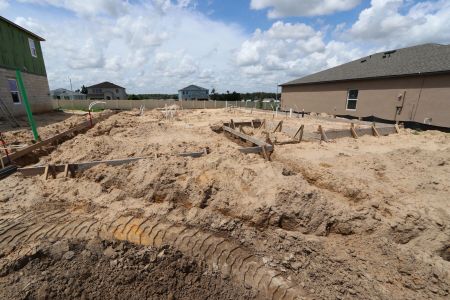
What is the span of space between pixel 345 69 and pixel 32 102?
933 inches

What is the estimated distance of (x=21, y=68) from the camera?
1568 centimetres

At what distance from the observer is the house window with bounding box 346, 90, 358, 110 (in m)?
16.2

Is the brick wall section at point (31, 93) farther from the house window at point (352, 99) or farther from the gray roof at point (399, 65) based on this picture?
the house window at point (352, 99)

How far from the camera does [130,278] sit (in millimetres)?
2717

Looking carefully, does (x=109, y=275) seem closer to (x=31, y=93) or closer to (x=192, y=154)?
(x=192, y=154)

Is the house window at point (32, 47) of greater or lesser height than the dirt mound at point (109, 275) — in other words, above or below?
above

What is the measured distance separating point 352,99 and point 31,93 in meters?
22.8

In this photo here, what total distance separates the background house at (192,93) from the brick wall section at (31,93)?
4884 cm

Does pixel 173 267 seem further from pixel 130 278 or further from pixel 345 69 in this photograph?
pixel 345 69

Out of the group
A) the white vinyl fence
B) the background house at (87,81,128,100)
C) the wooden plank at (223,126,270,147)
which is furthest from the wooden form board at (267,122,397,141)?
the background house at (87,81,128,100)

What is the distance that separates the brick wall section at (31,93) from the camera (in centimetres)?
1379

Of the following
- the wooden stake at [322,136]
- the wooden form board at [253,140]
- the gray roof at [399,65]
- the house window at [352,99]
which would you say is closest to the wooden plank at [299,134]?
the wooden stake at [322,136]

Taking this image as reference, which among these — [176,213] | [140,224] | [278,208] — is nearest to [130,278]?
[140,224]

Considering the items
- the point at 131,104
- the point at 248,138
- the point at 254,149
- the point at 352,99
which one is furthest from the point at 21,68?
the point at 352,99
